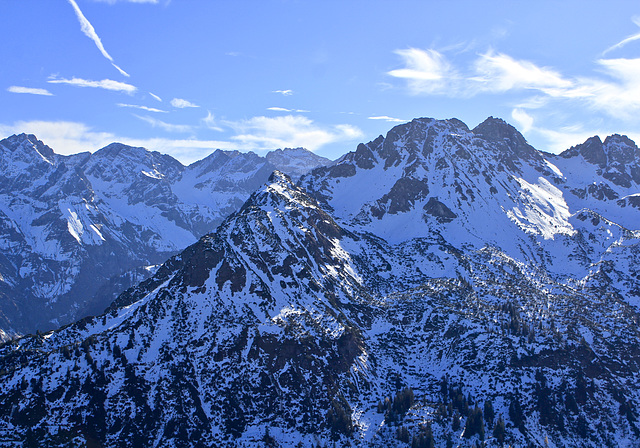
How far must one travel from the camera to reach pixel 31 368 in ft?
571

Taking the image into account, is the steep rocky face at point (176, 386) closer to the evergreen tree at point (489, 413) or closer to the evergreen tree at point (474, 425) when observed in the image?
the evergreen tree at point (474, 425)

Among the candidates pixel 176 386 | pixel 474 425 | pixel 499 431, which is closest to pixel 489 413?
pixel 499 431

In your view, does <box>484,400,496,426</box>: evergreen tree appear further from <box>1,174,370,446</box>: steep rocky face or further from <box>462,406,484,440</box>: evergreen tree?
<box>1,174,370,446</box>: steep rocky face

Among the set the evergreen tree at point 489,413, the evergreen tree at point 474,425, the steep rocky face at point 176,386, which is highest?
the evergreen tree at point 489,413

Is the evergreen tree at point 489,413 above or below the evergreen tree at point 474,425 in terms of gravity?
above

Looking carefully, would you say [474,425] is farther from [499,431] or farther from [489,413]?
[489,413]

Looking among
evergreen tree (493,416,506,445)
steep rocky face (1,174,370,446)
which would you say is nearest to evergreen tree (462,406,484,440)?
evergreen tree (493,416,506,445)

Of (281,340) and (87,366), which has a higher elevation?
(281,340)

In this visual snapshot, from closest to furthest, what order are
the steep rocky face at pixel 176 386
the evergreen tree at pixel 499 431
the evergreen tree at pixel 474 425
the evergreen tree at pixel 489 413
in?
1. the steep rocky face at pixel 176 386
2. the evergreen tree at pixel 499 431
3. the evergreen tree at pixel 474 425
4. the evergreen tree at pixel 489 413

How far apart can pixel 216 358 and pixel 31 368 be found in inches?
2330

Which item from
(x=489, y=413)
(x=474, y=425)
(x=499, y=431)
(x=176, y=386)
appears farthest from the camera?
(x=489, y=413)

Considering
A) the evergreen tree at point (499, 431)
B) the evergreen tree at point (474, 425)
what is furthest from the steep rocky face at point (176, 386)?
the evergreen tree at point (499, 431)

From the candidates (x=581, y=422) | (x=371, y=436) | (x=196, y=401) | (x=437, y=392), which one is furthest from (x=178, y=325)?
(x=581, y=422)

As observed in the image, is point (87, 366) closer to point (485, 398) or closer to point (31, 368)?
point (31, 368)
